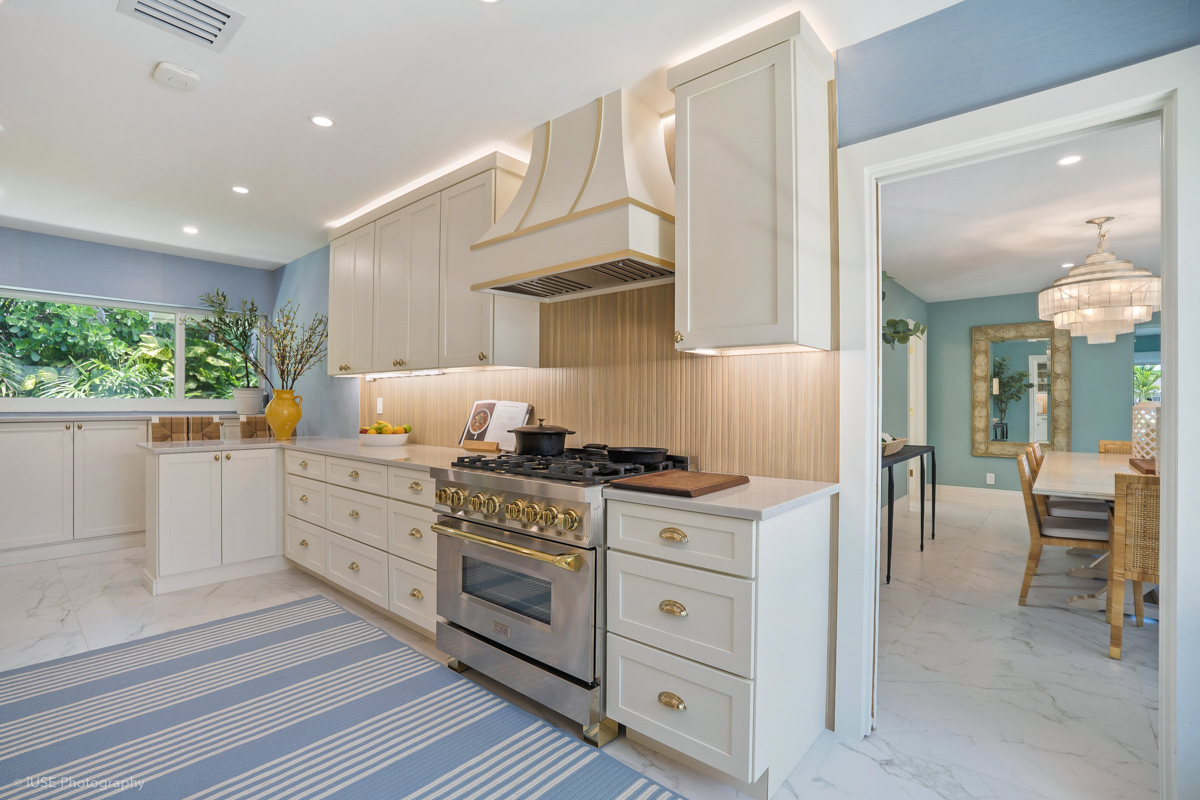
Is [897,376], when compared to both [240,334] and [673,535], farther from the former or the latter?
[240,334]

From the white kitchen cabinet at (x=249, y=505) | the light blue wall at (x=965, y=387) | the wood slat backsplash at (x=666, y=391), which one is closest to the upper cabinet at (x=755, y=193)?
the wood slat backsplash at (x=666, y=391)

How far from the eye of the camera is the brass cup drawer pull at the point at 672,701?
1.70 metres

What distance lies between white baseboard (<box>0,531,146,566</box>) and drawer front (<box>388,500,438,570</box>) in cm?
319

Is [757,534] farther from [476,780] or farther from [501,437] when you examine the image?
[501,437]

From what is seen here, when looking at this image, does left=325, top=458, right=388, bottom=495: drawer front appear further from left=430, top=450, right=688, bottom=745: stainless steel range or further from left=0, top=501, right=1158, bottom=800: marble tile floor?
left=0, top=501, right=1158, bottom=800: marble tile floor

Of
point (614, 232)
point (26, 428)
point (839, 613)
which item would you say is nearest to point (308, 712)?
point (839, 613)

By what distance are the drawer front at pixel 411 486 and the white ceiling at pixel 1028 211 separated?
2693 mm

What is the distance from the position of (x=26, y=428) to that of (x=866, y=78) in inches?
220

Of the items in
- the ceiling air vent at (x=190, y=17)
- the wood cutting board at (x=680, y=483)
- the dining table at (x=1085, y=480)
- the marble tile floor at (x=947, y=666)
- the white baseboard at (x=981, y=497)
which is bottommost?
the marble tile floor at (x=947, y=666)

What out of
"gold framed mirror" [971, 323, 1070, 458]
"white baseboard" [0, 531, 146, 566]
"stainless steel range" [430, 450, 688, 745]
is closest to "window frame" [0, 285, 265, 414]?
"white baseboard" [0, 531, 146, 566]

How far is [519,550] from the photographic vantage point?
6.91ft

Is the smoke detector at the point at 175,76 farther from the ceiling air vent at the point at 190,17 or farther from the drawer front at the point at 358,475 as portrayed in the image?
the drawer front at the point at 358,475

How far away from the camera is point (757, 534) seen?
1543mm

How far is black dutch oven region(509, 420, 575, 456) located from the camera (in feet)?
8.36
